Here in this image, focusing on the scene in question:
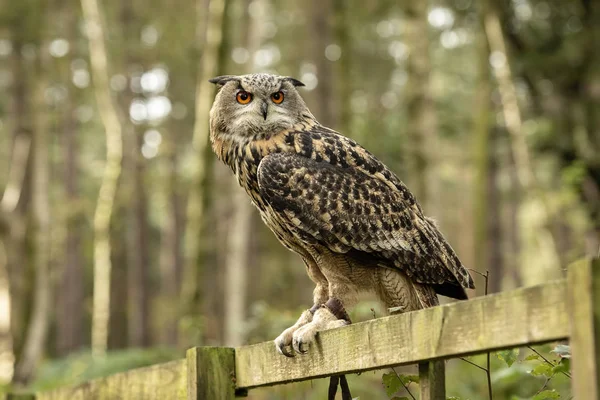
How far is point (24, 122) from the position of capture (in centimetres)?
1800

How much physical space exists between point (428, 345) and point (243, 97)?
236 cm

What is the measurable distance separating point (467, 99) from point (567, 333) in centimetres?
2796

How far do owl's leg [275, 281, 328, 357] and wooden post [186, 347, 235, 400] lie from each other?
24cm

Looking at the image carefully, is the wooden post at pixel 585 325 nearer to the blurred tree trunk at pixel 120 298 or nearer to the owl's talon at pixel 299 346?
the owl's talon at pixel 299 346

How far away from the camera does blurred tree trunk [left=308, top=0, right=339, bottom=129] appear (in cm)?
1473

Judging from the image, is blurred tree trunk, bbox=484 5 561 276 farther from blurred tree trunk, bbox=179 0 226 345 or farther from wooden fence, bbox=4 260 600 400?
wooden fence, bbox=4 260 600 400

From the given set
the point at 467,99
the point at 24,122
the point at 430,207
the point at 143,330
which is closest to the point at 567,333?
the point at 430,207

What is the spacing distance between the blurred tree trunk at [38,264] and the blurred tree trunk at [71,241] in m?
4.09

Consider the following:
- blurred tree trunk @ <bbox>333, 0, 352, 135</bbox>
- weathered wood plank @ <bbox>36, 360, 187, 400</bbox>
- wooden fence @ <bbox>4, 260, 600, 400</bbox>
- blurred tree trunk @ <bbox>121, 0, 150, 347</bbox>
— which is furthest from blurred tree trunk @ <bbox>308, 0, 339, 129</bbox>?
wooden fence @ <bbox>4, 260, 600, 400</bbox>

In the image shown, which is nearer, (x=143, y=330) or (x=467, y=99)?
(x=143, y=330)

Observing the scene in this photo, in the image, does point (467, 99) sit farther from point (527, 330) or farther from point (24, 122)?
point (527, 330)

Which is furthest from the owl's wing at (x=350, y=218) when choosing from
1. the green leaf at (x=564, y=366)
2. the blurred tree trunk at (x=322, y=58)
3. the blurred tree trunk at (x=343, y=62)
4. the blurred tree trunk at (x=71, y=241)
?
the blurred tree trunk at (x=71, y=241)

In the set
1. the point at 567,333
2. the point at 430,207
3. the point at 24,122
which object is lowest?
the point at 567,333

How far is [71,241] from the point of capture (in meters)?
28.8
